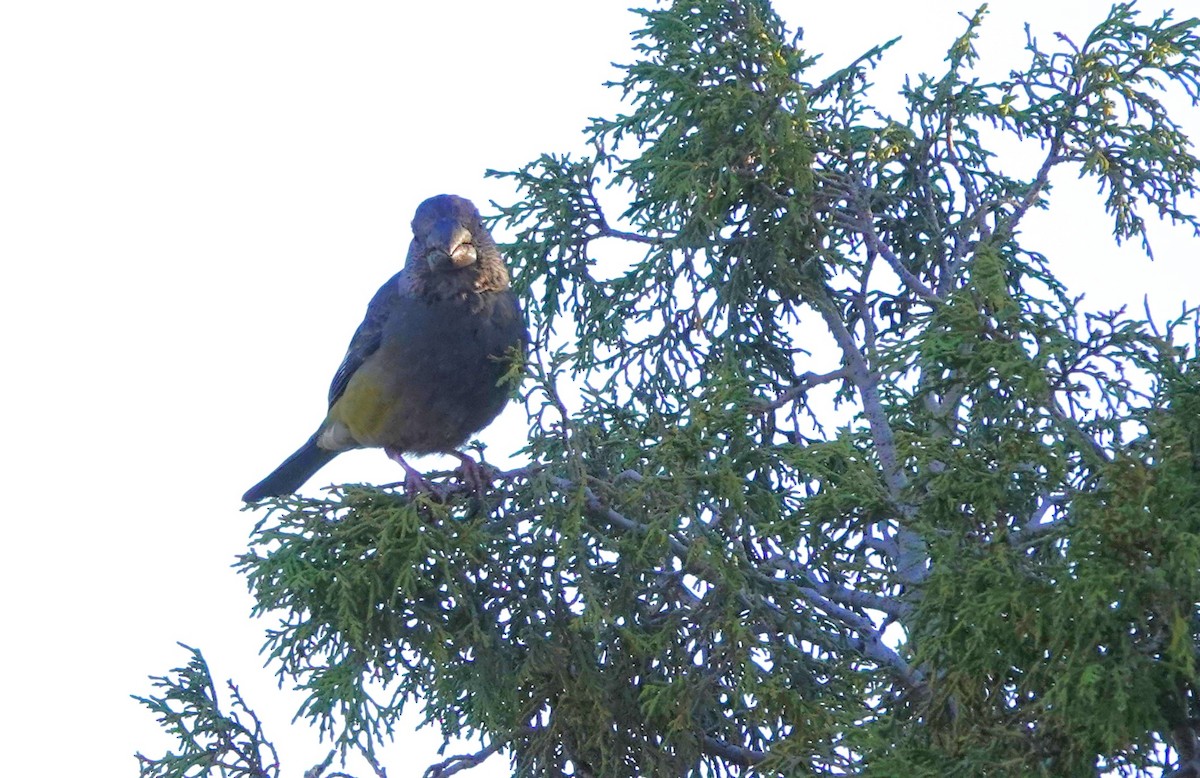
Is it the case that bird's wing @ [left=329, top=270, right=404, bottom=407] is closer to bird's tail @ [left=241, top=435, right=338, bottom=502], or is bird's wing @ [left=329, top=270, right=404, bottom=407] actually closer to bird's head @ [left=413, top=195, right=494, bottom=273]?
bird's head @ [left=413, top=195, right=494, bottom=273]

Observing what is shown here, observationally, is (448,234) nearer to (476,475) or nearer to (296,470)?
(476,475)

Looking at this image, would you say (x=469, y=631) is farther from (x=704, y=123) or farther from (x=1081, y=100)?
(x=1081, y=100)

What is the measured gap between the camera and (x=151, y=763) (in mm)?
4680

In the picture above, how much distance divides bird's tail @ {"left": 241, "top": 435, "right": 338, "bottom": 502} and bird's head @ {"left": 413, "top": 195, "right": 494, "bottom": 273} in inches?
63.7

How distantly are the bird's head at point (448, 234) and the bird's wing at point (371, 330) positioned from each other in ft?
0.75

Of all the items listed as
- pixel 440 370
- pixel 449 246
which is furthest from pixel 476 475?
pixel 449 246

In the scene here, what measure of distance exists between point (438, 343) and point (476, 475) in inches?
49.9

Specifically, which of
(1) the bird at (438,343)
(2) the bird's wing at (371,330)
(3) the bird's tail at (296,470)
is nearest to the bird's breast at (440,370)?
(1) the bird at (438,343)

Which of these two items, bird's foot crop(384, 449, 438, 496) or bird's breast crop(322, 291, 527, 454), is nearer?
bird's foot crop(384, 449, 438, 496)

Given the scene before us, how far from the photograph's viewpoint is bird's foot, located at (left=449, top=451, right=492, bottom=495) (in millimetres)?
5246

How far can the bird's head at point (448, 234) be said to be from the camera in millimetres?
6633

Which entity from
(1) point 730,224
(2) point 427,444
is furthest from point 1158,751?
(2) point 427,444

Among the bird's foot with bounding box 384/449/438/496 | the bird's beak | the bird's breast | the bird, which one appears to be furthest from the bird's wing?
the bird's foot with bounding box 384/449/438/496

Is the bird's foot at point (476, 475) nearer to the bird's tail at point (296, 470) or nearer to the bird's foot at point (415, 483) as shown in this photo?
the bird's foot at point (415, 483)
